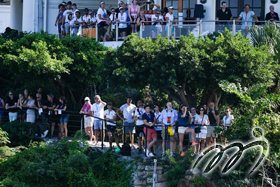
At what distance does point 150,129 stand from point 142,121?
0.64m

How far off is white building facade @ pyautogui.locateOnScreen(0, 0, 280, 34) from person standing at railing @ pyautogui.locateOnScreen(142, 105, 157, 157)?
7692mm

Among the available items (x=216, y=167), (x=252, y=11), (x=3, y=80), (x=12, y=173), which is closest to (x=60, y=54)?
(x=3, y=80)

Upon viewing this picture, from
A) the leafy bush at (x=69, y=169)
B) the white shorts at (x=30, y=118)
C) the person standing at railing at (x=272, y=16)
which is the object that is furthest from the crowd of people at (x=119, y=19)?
the leafy bush at (x=69, y=169)

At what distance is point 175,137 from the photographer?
59.9 ft

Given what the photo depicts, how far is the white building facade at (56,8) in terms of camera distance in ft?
81.9

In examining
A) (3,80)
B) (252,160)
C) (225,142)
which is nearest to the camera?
(252,160)

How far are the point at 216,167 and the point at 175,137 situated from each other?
6.85 feet

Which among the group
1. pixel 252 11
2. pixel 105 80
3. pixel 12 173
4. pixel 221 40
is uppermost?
pixel 252 11

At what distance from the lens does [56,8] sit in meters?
29.5

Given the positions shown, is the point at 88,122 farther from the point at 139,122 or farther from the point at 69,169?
the point at 69,169

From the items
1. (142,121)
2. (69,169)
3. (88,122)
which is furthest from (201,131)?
(88,122)

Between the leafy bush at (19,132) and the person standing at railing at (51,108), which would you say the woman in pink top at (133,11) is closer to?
the person standing at railing at (51,108)

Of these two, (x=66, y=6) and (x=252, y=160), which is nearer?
→ (x=252, y=160)

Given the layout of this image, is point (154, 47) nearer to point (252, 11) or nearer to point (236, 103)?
point (236, 103)
